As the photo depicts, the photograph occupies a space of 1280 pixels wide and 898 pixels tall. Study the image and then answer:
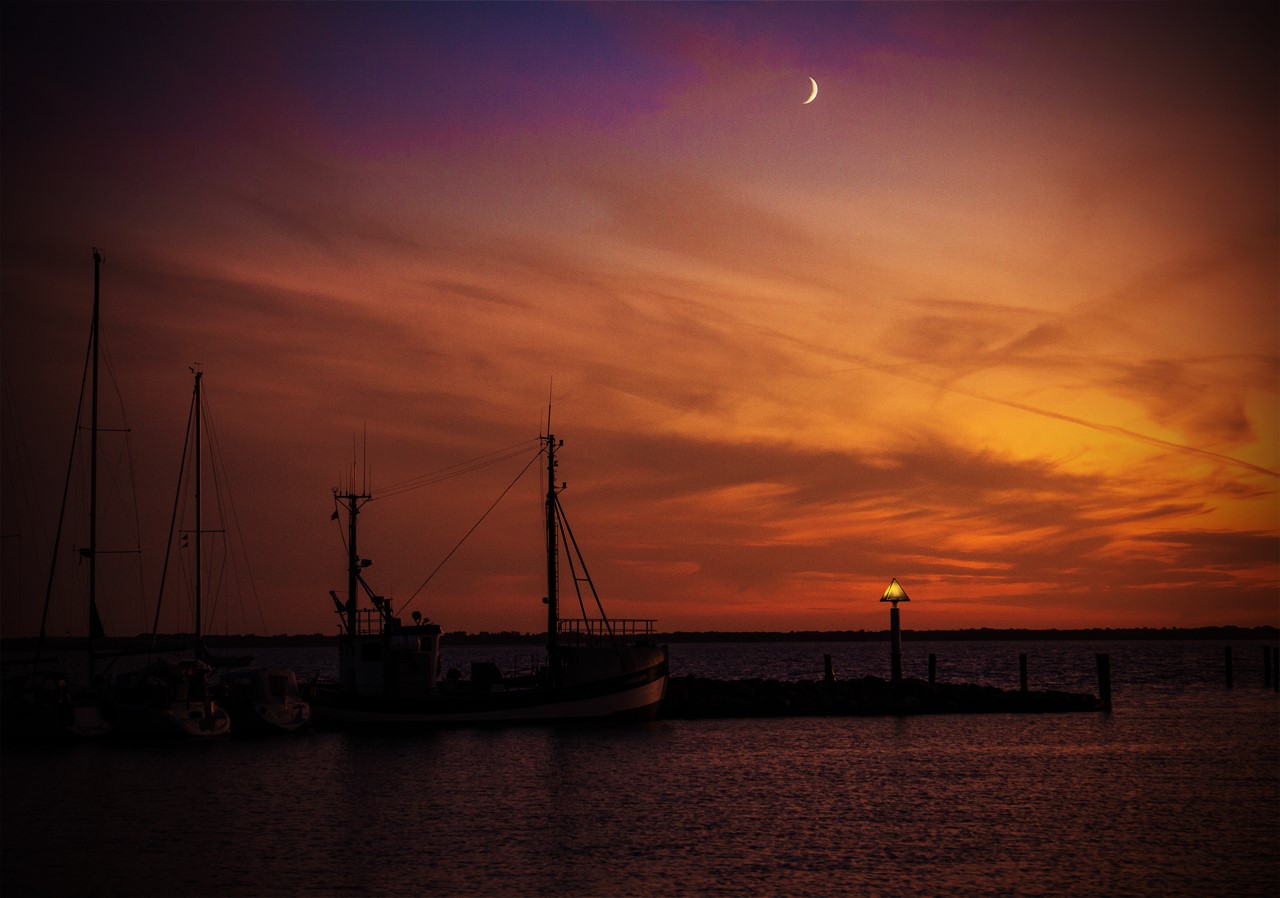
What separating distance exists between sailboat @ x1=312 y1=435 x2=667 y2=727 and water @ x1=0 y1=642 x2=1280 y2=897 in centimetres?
186

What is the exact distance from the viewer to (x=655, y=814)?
112 feet

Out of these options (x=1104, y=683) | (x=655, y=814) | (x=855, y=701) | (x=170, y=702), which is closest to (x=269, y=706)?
(x=170, y=702)

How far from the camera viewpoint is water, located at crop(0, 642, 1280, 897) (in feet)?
84.6

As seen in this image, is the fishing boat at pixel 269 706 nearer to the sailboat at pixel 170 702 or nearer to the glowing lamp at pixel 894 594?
the sailboat at pixel 170 702

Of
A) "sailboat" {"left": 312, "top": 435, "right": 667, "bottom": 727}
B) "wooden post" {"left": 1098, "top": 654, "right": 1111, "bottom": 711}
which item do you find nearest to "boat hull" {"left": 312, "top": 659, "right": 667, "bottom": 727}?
"sailboat" {"left": 312, "top": 435, "right": 667, "bottom": 727}

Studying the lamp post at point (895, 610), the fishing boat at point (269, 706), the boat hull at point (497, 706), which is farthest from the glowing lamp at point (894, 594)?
the fishing boat at point (269, 706)

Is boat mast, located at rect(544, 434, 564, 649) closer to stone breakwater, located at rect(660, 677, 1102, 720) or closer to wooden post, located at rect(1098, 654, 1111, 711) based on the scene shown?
stone breakwater, located at rect(660, 677, 1102, 720)

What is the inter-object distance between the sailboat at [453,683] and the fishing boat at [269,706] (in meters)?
1.54

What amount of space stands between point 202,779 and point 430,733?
17672 mm

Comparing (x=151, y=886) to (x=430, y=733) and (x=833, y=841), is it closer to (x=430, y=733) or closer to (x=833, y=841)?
(x=833, y=841)

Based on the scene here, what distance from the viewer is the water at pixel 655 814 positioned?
2580 cm

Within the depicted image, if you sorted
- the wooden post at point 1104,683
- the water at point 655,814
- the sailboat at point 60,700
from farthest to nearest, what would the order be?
the wooden post at point 1104,683
the sailboat at point 60,700
the water at point 655,814

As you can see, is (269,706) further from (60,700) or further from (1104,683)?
(1104,683)

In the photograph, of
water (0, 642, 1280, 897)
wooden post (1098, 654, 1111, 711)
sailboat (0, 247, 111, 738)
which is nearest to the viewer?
water (0, 642, 1280, 897)
